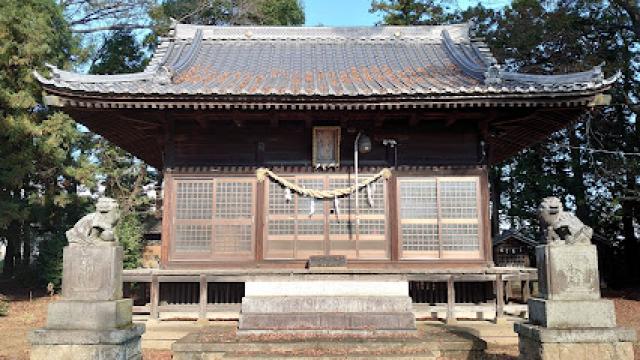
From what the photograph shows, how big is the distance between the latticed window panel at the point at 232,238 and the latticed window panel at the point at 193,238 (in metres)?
0.21

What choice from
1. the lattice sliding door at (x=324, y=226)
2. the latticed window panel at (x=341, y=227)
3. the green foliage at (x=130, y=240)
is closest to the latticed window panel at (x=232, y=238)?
A: the lattice sliding door at (x=324, y=226)

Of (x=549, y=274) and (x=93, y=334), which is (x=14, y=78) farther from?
(x=549, y=274)

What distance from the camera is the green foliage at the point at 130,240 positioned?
20834 mm

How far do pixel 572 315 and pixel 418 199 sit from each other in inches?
213

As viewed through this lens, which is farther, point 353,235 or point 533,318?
point 353,235

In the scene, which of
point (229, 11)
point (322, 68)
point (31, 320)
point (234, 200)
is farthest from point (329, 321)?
point (229, 11)

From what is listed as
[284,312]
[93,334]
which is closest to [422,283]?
[284,312]

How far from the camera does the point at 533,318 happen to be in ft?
23.9

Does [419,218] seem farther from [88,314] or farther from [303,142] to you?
[88,314]

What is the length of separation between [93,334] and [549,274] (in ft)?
20.4

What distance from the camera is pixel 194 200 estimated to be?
38.9ft

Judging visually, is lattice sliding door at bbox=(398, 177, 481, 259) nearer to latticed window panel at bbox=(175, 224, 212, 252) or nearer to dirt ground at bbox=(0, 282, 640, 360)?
dirt ground at bbox=(0, 282, 640, 360)

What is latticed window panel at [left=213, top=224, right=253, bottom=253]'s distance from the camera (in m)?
11.7

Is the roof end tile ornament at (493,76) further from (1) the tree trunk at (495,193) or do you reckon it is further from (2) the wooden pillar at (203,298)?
(1) the tree trunk at (495,193)
